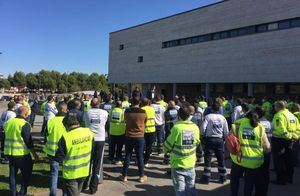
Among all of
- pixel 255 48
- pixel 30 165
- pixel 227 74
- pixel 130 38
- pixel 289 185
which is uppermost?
pixel 130 38

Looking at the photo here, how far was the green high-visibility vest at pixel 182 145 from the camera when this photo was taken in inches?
221

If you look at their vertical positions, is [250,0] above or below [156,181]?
above

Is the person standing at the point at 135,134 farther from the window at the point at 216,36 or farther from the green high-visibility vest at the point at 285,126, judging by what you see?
the window at the point at 216,36

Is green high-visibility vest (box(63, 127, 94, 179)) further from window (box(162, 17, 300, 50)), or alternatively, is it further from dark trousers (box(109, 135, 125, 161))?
window (box(162, 17, 300, 50))

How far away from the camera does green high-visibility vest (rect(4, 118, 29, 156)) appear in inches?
242

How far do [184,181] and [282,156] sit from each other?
370 cm

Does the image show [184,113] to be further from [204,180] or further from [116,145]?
[116,145]

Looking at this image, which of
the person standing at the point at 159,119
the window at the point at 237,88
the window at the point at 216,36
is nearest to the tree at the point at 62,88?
the window at the point at 216,36

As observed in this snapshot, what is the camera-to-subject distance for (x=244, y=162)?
238 inches

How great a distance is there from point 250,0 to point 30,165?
2888 centimetres

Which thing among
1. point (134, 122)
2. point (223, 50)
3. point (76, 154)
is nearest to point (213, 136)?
point (134, 122)

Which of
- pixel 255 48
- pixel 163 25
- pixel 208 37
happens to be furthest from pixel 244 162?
pixel 163 25

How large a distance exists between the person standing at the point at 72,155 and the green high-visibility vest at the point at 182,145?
4.95 feet

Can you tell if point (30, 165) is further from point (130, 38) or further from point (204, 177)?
point (130, 38)
